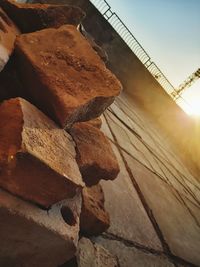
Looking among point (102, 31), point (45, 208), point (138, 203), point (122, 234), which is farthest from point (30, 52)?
point (102, 31)

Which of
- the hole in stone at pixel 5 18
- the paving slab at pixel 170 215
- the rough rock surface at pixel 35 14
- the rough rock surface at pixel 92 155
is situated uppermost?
the rough rock surface at pixel 35 14

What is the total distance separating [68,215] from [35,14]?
703 millimetres

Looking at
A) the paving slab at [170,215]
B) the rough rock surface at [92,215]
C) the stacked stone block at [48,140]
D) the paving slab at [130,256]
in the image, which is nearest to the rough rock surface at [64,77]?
the stacked stone block at [48,140]

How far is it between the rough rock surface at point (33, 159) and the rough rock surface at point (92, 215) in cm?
35

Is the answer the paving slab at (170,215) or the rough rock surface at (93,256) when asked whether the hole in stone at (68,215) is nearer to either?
the rough rock surface at (93,256)

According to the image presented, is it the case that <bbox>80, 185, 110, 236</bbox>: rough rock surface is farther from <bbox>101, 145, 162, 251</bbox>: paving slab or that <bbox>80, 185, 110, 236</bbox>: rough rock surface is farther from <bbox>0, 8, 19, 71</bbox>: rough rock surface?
<bbox>0, 8, 19, 71</bbox>: rough rock surface

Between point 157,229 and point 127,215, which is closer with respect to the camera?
point 127,215

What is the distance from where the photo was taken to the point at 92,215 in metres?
1.03

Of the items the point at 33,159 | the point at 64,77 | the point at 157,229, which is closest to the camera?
the point at 33,159

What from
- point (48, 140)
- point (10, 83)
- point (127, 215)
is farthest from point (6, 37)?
point (127, 215)

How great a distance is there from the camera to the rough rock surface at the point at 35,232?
57 cm

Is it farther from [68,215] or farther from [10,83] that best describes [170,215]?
[10,83]

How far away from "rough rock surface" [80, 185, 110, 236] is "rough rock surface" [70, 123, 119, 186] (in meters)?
0.07

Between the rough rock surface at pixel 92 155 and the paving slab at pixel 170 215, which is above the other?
the rough rock surface at pixel 92 155
